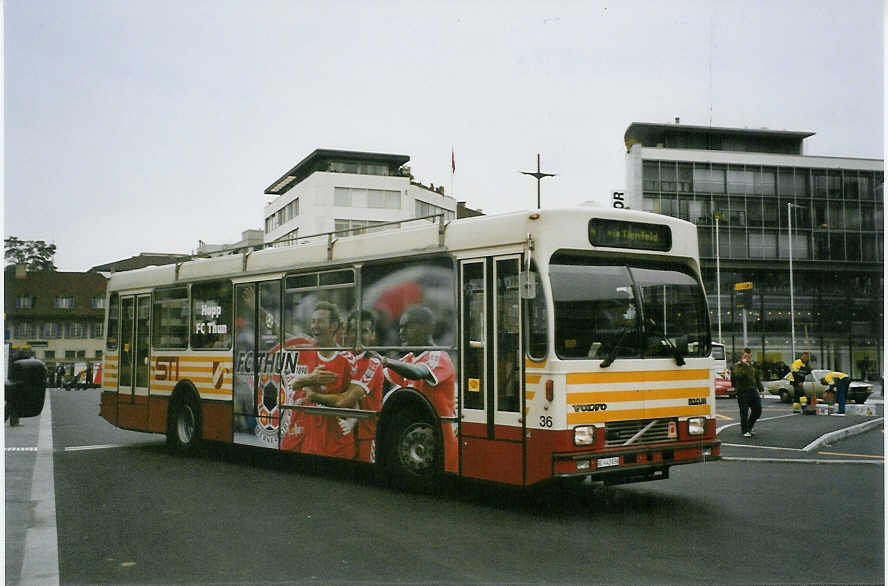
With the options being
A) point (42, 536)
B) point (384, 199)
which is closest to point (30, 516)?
point (42, 536)

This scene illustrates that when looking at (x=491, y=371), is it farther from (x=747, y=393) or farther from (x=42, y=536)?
(x=747, y=393)

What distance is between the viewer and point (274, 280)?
1285cm

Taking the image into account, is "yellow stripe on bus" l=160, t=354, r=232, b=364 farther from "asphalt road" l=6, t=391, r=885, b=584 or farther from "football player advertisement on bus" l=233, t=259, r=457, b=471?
"asphalt road" l=6, t=391, r=885, b=584

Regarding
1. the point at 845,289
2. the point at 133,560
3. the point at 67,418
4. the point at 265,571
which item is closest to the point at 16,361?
the point at 133,560

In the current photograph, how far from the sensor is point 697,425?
9.68 meters

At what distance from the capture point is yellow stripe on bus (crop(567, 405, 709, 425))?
28.8ft

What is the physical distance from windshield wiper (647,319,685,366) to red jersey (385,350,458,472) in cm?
211

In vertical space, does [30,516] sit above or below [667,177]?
below

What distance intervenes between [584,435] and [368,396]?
320 centimetres

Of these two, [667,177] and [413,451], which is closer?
[413,451]

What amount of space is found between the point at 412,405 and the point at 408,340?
29.0 inches

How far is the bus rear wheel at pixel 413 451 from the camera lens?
10141 mm

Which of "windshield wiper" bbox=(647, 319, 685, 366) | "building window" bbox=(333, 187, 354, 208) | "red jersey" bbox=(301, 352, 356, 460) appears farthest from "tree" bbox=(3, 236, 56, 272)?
"building window" bbox=(333, 187, 354, 208)

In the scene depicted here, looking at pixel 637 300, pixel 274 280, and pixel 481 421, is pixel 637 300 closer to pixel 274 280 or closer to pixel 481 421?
Result: pixel 481 421
